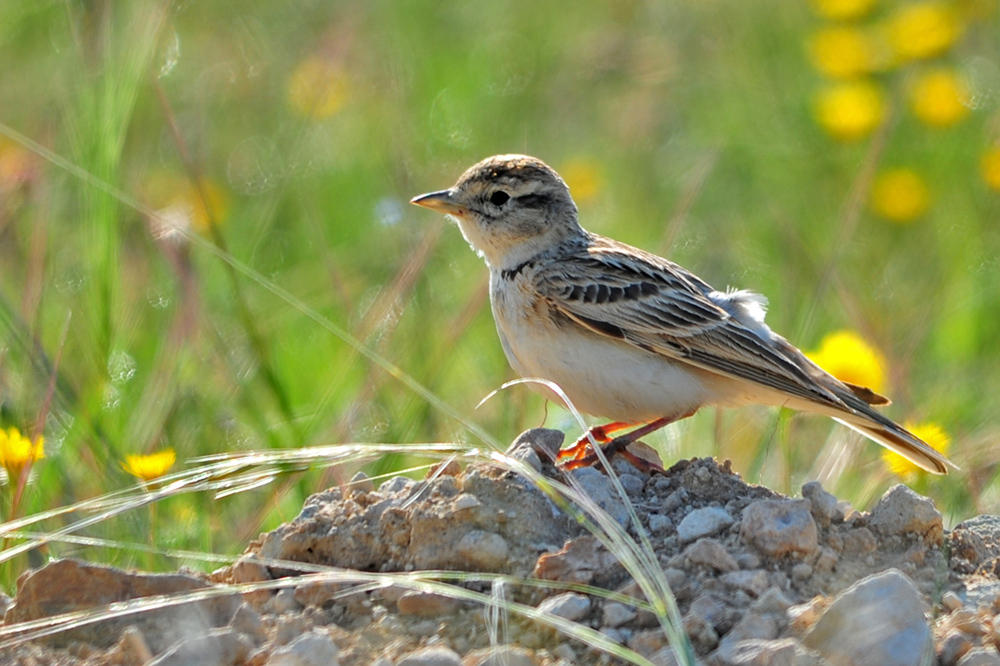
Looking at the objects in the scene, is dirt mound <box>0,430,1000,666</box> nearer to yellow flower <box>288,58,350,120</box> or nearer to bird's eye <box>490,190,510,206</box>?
bird's eye <box>490,190,510,206</box>

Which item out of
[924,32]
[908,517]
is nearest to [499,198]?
[908,517]

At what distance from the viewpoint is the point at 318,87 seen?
10438mm

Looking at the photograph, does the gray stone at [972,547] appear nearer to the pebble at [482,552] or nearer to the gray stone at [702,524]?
the gray stone at [702,524]

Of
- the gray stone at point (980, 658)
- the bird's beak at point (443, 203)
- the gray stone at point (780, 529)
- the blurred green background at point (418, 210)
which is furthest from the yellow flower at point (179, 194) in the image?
the gray stone at point (980, 658)

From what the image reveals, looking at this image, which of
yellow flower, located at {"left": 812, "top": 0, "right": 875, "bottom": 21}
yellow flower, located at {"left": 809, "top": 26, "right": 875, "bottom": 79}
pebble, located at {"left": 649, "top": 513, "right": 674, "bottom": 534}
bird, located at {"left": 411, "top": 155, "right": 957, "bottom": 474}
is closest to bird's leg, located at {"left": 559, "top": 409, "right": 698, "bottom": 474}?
bird, located at {"left": 411, "top": 155, "right": 957, "bottom": 474}

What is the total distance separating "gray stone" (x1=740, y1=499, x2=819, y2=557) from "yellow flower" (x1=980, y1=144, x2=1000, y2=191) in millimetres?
6380

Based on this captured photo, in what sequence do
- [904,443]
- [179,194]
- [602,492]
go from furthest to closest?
1. [179,194]
2. [904,443]
3. [602,492]

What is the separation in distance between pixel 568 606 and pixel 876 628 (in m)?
0.81

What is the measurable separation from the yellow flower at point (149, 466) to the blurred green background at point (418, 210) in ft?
0.53

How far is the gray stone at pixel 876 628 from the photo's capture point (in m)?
3.30

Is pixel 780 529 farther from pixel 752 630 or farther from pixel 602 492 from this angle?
pixel 602 492

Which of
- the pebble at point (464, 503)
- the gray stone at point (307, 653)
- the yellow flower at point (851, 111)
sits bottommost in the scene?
the gray stone at point (307, 653)

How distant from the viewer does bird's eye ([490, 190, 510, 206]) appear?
6.28 metres

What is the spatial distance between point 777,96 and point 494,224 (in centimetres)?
576
